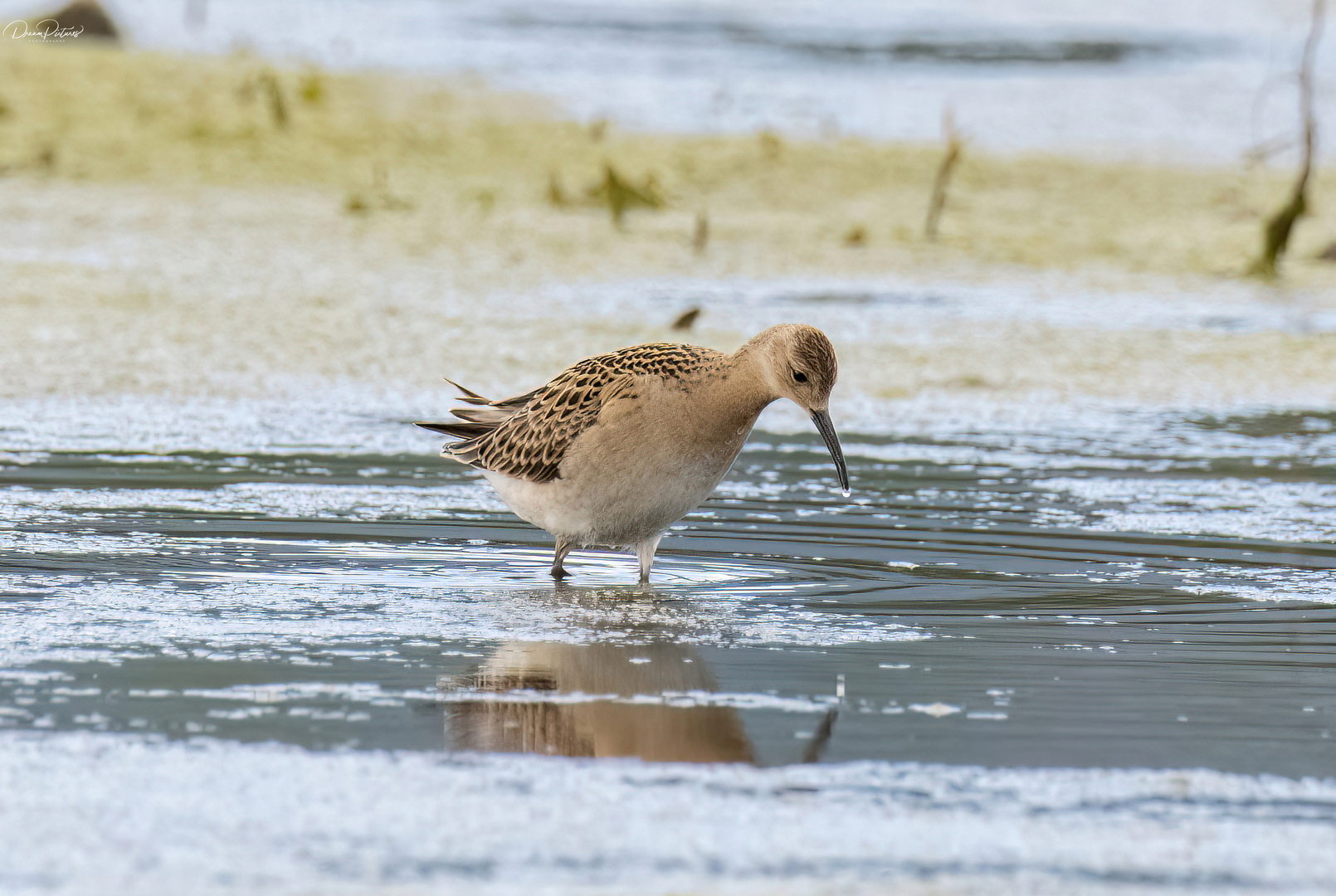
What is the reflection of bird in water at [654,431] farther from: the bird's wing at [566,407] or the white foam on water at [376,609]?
the white foam on water at [376,609]

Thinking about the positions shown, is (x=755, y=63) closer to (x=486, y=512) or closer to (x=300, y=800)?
(x=486, y=512)

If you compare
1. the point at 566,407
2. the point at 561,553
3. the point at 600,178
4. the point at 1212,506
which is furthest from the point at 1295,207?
the point at 561,553

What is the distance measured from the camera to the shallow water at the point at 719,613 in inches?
176

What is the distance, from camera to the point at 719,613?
5.74 meters

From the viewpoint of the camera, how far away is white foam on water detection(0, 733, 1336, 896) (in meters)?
3.49

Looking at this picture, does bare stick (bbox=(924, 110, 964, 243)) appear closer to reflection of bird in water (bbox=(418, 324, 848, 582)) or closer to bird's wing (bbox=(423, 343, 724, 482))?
bird's wing (bbox=(423, 343, 724, 482))

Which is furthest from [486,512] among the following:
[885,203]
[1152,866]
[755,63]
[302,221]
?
[755,63]

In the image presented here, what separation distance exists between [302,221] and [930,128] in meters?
9.79

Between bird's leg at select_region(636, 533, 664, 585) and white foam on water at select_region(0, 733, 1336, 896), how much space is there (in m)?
2.14

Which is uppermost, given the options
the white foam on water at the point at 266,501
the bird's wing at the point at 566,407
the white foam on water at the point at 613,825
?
the bird's wing at the point at 566,407

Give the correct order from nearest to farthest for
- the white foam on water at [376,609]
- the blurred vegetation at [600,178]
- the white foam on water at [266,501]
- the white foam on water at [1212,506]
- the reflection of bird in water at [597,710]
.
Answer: the reflection of bird in water at [597,710] → the white foam on water at [376,609] → the white foam on water at [266,501] → the white foam on water at [1212,506] → the blurred vegetation at [600,178]
